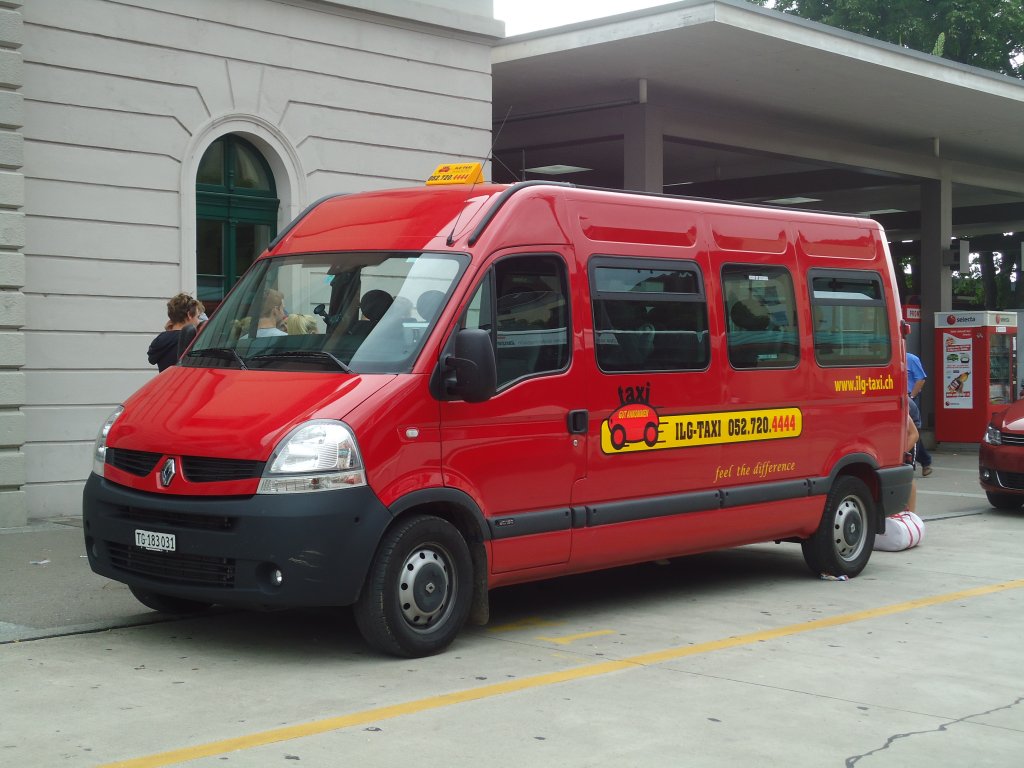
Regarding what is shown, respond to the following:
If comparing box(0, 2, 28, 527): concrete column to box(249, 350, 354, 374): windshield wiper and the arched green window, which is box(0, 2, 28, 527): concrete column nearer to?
the arched green window

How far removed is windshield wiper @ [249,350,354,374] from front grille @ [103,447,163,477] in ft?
2.59

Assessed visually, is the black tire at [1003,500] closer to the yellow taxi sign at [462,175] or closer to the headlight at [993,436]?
the headlight at [993,436]

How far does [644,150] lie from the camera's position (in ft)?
62.6

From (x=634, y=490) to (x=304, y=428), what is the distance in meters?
2.38

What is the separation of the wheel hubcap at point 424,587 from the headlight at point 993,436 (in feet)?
29.8

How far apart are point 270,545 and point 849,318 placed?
517 centimetres

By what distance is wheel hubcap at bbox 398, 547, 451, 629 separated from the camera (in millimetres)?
6961

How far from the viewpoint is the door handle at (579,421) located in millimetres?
7832

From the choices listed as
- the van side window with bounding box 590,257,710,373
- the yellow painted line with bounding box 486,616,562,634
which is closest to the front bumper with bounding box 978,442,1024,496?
the van side window with bounding box 590,257,710,373

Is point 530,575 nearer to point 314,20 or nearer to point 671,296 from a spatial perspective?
point 671,296

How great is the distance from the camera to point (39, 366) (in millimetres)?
12117

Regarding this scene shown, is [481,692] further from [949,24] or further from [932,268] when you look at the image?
[949,24]

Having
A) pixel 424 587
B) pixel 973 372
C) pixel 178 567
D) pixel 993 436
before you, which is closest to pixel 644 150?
pixel 993 436

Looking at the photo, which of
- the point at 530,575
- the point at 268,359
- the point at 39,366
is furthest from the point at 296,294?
the point at 39,366
